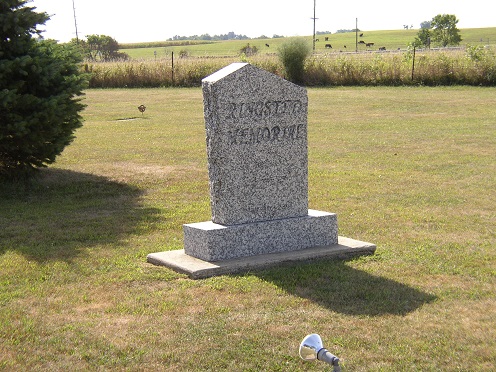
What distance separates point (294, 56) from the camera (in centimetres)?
3419

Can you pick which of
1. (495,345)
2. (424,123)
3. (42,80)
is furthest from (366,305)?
(424,123)

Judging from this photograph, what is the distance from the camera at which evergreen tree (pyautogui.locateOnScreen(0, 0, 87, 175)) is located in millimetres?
9812

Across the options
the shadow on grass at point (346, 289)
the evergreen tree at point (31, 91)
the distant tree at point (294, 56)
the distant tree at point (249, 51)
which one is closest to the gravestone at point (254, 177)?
the shadow on grass at point (346, 289)

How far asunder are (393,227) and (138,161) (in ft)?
22.3

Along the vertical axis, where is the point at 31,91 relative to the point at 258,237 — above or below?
above

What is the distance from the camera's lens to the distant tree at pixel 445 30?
86.8 meters

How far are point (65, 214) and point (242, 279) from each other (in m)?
3.86

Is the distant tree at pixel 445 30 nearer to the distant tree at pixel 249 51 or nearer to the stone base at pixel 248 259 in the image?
the distant tree at pixel 249 51

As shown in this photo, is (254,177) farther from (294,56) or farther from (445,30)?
(445,30)

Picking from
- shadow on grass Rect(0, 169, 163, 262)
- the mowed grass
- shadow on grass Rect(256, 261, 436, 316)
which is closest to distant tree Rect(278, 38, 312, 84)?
the mowed grass

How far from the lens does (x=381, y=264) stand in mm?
6812

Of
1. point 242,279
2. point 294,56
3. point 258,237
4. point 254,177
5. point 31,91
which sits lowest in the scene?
point 242,279

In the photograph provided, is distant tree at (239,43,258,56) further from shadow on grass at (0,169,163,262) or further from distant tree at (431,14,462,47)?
shadow on grass at (0,169,163,262)

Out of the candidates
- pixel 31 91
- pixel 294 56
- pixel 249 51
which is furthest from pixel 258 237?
pixel 249 51
